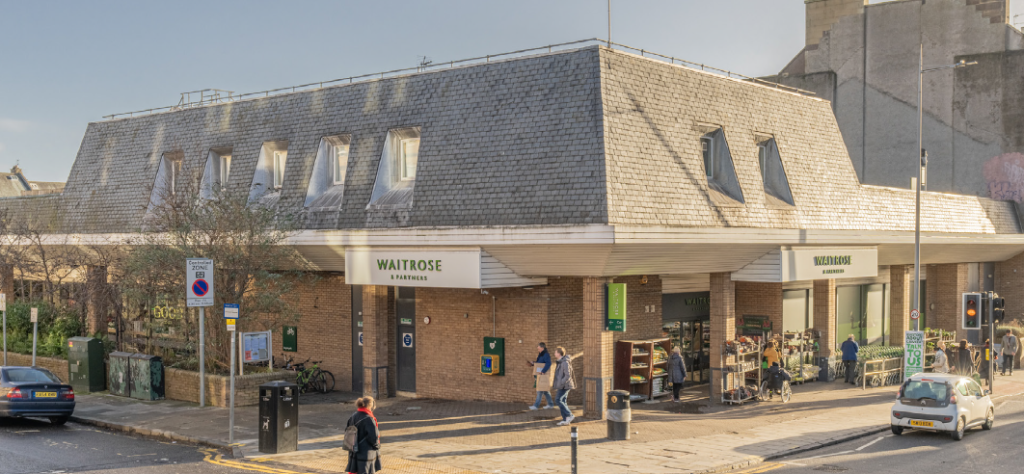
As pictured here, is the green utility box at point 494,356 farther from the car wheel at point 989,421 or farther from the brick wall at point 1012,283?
the brick wall at point 1012,283

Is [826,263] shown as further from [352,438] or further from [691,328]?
[352,438]

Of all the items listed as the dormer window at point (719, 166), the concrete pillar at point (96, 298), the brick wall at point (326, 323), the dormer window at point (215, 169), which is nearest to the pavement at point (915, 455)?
the dormer window at point (719, 166)

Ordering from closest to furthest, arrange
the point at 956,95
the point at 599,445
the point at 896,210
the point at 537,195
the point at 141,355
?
the point at 599,445, the point at 537,195, the point at 141,355, the point at 896,210, the point at 956,95

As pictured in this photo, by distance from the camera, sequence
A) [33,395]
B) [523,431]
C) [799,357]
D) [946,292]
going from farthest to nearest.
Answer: [946,292] → [799,357] → [33,395] → [523,431]

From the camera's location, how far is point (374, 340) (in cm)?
2378

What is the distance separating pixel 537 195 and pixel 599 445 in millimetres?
5623

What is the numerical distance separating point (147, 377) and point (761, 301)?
698 inches

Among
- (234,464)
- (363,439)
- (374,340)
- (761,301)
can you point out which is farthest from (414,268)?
(761,301)

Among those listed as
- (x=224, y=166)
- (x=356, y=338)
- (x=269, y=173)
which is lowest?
(x=356, y=338)

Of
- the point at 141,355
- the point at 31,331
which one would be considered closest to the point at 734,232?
the point at 141,355

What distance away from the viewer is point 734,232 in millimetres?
21312

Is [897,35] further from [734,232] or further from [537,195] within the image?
[537,195]

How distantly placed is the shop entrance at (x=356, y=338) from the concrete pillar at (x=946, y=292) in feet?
75.7

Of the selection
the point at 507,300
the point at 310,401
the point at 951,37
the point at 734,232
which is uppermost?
the point at 951,37
